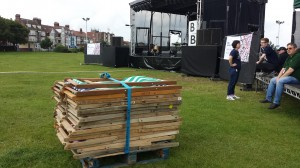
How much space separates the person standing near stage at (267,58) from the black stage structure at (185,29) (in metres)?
0.43

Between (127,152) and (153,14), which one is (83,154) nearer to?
(127,152)

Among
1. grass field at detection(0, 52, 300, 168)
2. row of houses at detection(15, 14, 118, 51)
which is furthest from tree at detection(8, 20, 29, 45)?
grass field at detection(0, 52, 300, 168)

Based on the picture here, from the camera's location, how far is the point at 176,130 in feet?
14.6

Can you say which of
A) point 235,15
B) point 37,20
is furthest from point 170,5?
point 37,20

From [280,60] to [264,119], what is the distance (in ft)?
13.2

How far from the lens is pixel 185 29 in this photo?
25.0 meters

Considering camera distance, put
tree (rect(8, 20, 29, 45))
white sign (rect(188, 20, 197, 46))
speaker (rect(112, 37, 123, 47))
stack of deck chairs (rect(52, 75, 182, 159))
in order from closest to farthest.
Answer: stack of deck chairs (rect(52, 75, 182, 159)) → white sign (rect(188, 20, 197, 46)) → speaker (rect(112, 37, 123, 47)) → tree (rect(8, 20, 29, 45))

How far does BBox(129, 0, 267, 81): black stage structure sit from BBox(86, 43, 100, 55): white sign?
3683mm

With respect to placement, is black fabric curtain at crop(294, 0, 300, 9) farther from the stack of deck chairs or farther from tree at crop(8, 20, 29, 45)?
tree at crop(8, 20, 29, 45)

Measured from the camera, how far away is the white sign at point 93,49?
82.5 ft

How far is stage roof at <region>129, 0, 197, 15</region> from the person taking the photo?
65.3 feet

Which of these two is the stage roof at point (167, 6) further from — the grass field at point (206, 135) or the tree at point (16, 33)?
the tree at point (16, 33)

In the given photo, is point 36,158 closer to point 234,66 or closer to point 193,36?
point 234,66

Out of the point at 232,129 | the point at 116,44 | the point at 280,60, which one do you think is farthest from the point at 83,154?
the point at 116,44
